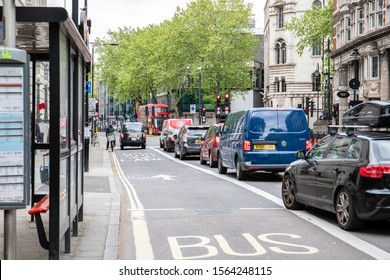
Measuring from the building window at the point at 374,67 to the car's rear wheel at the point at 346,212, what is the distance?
4255 cm

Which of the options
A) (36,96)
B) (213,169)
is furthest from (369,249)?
(213,169)

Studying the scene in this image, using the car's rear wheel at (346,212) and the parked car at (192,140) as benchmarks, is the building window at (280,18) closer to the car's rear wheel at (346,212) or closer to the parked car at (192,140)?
the parked car at (192,140)

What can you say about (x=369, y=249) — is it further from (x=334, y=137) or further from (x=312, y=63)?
(x=312, y=63)

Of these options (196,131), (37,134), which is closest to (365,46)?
(196,131)

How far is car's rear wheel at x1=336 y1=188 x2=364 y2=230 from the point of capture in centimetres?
966

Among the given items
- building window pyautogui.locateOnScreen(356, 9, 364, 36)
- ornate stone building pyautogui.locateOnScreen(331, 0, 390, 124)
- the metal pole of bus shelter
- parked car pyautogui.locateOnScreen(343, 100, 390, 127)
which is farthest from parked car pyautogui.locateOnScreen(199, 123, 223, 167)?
building window pyautogui.locateOnScreen(356, 9, 364, 36)

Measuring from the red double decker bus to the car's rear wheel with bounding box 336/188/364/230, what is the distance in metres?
67.9

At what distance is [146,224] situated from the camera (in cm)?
1070

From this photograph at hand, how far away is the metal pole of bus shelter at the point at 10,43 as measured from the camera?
5.99 meters

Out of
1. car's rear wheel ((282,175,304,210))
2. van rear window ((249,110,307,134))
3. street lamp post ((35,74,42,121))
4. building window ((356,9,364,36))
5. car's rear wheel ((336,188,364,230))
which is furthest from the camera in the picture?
building window ((356,9,364,36))

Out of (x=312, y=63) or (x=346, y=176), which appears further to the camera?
(x=312, y=63)

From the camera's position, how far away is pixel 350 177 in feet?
32.0

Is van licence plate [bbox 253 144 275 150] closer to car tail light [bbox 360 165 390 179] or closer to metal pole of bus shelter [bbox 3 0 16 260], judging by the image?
car tail light [bbox 360 165 390 179]

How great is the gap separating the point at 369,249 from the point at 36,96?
5.56 meters
